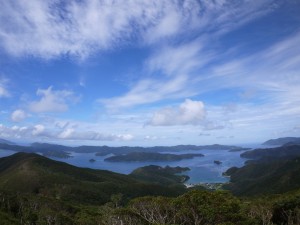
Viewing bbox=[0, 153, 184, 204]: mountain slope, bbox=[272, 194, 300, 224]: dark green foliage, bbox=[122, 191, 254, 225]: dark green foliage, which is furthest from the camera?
bbox=[0, 153, 184, 204]: mountain slope

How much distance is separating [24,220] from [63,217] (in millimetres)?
9530

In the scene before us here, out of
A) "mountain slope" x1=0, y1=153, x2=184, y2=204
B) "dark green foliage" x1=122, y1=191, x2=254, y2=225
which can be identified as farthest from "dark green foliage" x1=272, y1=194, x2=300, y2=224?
"mountain slope" x1=0, y1=153, x2=184, y2=204

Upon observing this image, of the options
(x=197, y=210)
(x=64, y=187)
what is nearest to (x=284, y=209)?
(x=197, y=210)

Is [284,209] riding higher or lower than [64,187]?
higher

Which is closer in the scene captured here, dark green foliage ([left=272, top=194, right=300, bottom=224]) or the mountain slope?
dark green foliage ([left=272, top=194, right=300, bottom=224])

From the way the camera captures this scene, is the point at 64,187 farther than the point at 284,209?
Yes

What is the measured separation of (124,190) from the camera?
182 metres

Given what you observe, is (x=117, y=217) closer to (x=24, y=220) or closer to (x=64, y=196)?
(x=24, y=220)

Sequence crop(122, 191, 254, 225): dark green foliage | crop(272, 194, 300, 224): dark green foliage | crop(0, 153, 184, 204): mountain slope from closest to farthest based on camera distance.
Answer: crop(122, 191, 254, 225): dark green foliage, crop(272, 194, 300, 224): dark green foliage, crop(0, 153, 184, 204): mountain slope

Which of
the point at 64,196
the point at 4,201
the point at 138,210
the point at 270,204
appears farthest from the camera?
the point at 64,196

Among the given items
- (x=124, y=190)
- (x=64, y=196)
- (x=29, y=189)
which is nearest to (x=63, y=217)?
(x=64, y=196)

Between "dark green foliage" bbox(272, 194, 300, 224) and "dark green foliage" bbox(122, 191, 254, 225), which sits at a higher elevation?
"dark green foliage" bbox(122, 191, 254, 225)

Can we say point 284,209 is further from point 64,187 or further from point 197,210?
point 64,187

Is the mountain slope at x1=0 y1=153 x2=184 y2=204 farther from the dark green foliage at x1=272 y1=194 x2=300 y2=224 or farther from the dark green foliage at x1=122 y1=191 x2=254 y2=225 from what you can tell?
the dark green foliage at x1=122 y1=191 x2=254 y2=225
